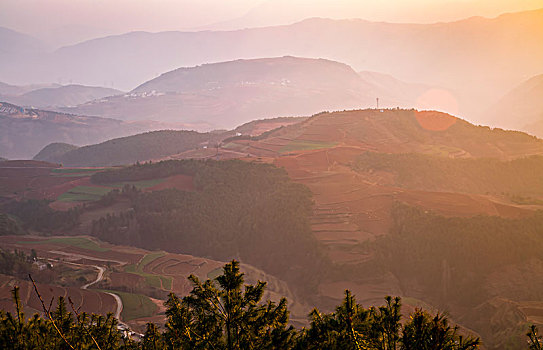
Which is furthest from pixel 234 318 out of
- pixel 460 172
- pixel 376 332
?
pixel 460 172

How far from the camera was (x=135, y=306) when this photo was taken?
162 feet

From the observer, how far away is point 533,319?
41.8 meters

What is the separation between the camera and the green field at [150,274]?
5659 cm

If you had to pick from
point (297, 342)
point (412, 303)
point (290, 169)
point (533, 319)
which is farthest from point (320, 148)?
point (297, 342)

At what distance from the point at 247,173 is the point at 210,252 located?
A: 18.6 meters

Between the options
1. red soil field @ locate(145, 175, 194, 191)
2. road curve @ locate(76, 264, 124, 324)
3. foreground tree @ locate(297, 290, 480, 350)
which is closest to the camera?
foreground tree @ locate(297, 290, 480, 350)

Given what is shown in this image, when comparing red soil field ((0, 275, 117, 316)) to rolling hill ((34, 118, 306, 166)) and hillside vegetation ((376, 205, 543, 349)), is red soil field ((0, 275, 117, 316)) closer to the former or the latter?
hillside vegetation ((376, 205, 543, 349))

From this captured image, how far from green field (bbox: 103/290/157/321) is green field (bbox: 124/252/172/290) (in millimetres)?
4303

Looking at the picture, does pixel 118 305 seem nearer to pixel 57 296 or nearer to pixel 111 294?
pixel 111 294

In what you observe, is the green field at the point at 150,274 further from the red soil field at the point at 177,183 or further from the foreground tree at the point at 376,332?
the foreground tree at the point at 376,332

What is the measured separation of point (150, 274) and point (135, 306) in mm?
10887

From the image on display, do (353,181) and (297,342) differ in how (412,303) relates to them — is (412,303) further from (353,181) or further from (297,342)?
(297,342)

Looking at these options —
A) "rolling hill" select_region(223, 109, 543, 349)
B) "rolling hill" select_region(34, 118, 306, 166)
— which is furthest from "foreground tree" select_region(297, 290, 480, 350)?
"rolling hill" select_region(34, 118, 306, 166)

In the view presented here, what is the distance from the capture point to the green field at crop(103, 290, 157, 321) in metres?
47.2
